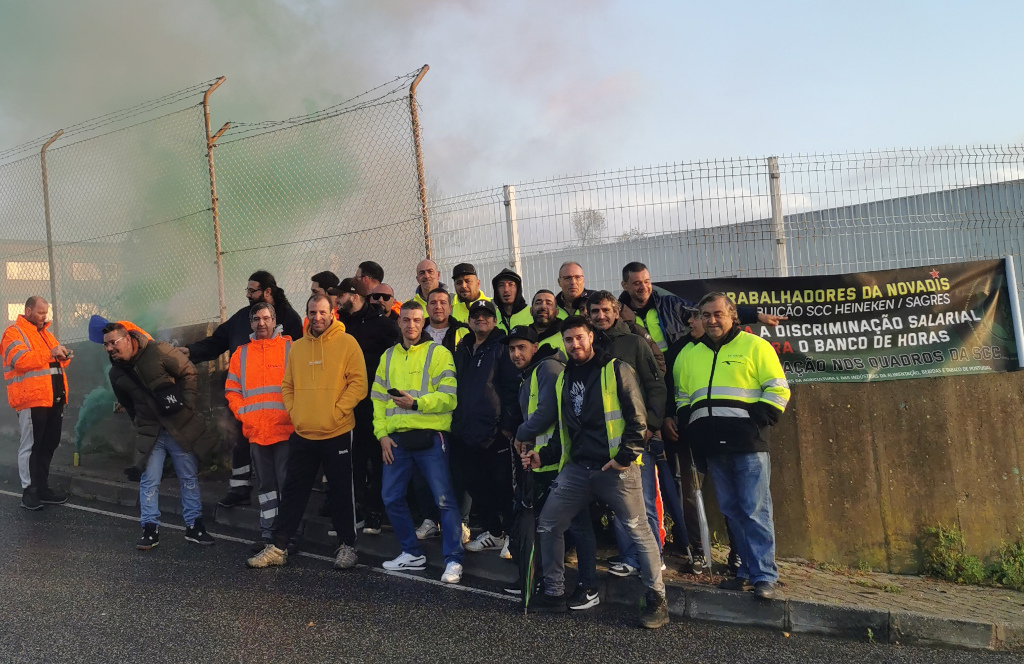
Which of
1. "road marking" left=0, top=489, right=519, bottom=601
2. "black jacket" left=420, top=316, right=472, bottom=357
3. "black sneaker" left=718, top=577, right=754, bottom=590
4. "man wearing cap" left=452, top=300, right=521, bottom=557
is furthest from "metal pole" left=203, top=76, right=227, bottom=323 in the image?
"black sneaker" left=718, top=577, right=754, bottom=590

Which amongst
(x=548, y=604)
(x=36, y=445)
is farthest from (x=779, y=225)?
(x=36, y=445)

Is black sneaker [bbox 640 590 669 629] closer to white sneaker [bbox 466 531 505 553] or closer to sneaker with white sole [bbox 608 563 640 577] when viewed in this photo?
sneaker with white sole [bbox 608 563 640 577]

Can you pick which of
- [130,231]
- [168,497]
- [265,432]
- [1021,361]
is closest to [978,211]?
[1021,361]

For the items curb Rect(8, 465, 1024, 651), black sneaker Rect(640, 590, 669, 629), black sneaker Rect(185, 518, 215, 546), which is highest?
black sneaker Rect(185, 518, 215, 546)

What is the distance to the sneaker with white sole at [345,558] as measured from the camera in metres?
6.00

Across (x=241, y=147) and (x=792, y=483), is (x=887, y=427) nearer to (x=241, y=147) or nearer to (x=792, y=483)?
(x=792, y=483)

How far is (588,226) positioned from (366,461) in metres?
2.85

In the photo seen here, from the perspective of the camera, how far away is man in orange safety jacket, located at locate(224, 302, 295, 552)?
249 inches

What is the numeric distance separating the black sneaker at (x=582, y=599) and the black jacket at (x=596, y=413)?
857 mm

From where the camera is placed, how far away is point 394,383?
5902 millimetres

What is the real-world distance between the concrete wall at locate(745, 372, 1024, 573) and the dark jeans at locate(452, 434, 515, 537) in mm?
2231


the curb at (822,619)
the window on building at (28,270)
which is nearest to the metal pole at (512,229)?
the curb at (822,619)

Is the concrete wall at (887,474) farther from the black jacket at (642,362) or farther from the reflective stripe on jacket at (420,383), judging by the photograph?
the reflective stripe on jacket at (420,383)

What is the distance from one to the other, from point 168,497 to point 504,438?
408 centimetres
